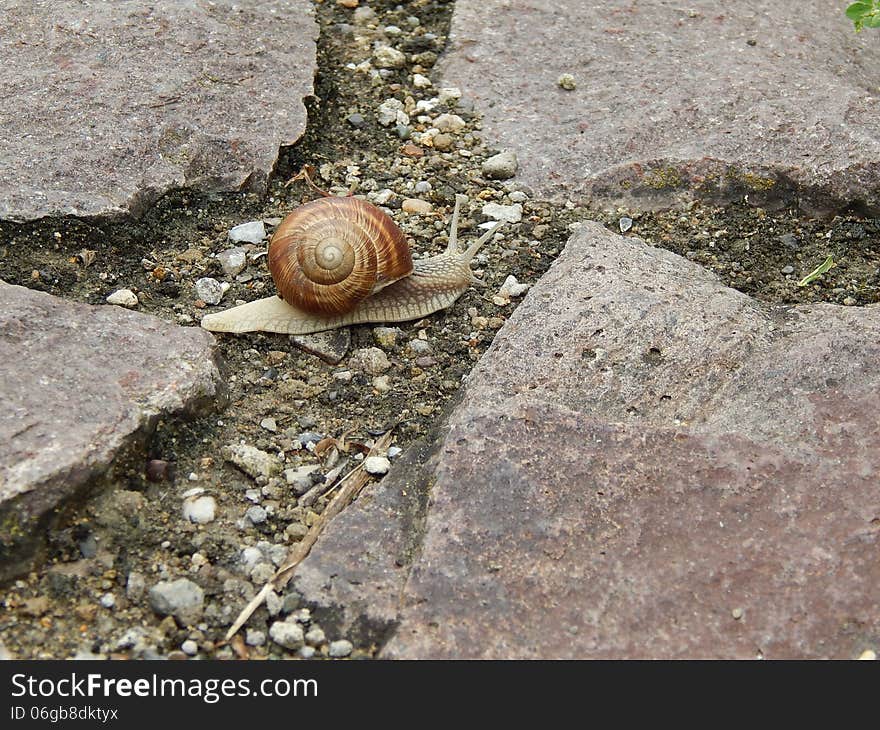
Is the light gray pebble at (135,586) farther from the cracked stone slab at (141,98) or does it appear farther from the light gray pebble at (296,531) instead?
the cracked stone slab at (141,98)

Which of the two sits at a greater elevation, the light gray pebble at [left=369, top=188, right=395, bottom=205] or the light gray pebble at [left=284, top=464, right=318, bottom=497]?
the light gray pebble at [left=369, top=188, right=395, bottom=205]

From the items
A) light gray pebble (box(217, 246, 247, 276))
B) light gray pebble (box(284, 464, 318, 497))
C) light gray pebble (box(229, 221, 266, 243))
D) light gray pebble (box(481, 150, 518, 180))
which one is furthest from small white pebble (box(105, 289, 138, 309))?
light gray pebble (box(481, 150, 518, 180))

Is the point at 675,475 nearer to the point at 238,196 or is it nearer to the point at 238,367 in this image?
the point at 238,367

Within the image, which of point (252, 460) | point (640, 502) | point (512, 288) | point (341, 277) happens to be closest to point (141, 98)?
point (341, 277)

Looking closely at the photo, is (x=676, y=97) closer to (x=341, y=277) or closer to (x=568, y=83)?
(x=568, y=83)

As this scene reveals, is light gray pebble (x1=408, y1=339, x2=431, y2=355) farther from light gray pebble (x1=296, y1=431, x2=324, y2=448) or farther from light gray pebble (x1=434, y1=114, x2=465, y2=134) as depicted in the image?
light gray pebble (x1=434, y1=114, x2=465, y2=134)

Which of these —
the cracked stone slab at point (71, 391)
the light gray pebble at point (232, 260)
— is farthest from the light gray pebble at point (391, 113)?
the cracked stone slab at point (71, 391)

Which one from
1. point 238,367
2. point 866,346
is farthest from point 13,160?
point 866,346
